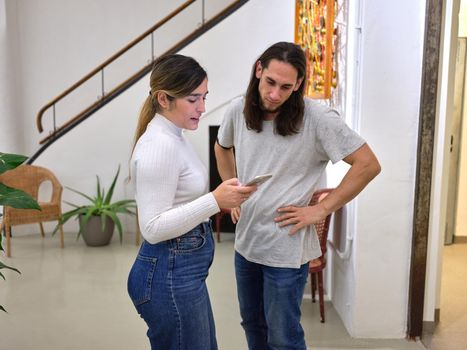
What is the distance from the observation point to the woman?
1.42 metres

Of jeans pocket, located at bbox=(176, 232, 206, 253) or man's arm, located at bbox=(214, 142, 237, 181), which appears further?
man's arm, located at bbox=(214, 142, 237, 181)

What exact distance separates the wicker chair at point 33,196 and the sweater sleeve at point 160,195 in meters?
3.88

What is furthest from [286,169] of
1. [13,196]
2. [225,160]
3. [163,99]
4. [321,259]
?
[321,259]

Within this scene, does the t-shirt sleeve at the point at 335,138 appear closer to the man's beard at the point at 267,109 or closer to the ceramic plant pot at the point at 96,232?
the man's beard at the point at 267,109

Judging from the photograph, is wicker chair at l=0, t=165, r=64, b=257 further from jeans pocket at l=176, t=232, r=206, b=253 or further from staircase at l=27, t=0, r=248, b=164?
jeans pocket at l=176, t=232, r=206, b=253

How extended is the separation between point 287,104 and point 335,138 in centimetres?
22

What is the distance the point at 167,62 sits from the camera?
60.6 inches

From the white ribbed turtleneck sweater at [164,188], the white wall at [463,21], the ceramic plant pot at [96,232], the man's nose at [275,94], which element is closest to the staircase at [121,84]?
the ceramic plant pot at [96,232]

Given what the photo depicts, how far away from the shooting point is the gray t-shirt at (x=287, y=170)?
6.10 ft

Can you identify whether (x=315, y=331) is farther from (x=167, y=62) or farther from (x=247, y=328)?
(x=167, y=62)

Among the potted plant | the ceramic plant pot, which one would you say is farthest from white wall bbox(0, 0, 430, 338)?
the ceramic plant pot

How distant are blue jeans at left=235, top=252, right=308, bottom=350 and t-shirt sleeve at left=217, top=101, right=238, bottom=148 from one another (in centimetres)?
48

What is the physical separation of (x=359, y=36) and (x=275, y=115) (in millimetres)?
1185

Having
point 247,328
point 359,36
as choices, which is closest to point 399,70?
point 359,36
